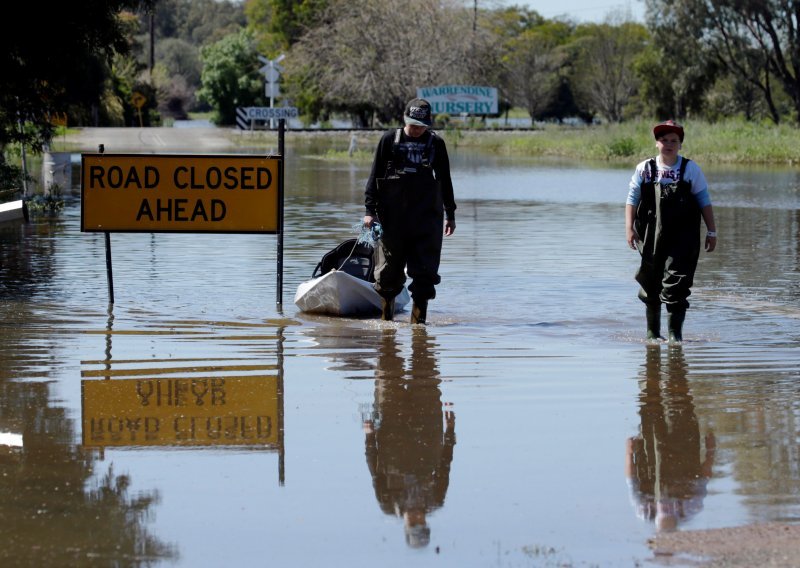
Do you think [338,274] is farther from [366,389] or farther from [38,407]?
[38,407]

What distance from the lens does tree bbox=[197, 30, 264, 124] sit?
85.0 meters

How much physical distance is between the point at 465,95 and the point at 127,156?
4084cm

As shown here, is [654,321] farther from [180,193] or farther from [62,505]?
[62,505]

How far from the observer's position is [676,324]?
30.7 ft

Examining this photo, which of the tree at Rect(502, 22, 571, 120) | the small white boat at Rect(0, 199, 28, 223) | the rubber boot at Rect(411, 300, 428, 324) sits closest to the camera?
the small white boat at Rect(0, 199, 28, 223)

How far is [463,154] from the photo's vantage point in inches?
1880

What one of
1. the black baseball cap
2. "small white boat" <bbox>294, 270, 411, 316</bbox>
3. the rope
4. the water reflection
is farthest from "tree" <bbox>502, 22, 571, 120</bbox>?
the water reflection

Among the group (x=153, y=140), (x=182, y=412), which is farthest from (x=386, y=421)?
(x=153, y=140)

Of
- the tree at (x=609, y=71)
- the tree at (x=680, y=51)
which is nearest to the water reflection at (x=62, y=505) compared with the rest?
the tree at (x=680, y=51)

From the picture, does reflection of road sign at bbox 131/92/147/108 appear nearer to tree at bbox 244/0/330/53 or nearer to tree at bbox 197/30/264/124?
tree at bbox 244/0/330/53

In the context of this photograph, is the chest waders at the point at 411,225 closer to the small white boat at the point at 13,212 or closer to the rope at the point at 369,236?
the rope at the point at 369,236

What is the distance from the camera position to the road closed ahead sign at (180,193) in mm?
10789

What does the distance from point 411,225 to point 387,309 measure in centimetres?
76

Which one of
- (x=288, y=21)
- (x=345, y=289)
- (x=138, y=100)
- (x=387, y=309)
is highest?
(x=288, y=21)
